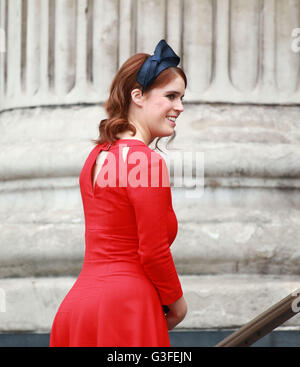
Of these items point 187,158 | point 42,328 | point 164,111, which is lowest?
point 42,328

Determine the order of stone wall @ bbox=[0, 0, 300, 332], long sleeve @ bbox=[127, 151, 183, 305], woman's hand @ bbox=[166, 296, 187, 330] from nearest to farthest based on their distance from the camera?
long sleeve @ bbox=[127, 151, 183, 305]
woman's hand @ bbox=[166, 296, 187, 330]
stone wall @ bbox=[0, 0, 300, 332]

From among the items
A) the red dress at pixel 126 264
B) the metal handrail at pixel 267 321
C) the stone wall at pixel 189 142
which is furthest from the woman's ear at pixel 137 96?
the stone wall at pixel 189 142

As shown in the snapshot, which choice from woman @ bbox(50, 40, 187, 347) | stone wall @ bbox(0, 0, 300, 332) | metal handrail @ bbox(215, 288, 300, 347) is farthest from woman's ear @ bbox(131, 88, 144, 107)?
stone wall @ bbox(0, 0, 300, 332)

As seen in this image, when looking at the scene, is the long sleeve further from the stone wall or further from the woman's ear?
the stone wall

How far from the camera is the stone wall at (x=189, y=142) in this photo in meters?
4.29

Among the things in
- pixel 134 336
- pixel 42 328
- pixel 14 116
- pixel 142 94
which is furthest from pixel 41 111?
pixel 134 336

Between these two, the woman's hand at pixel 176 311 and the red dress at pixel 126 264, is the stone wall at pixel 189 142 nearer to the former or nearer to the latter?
the woman's hand at pixel 176 311

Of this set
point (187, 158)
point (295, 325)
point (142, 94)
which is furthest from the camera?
point (187, 158)

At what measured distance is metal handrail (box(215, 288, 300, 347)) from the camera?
2482 millimetres

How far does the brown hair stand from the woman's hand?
0.59 meters

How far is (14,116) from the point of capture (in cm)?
500

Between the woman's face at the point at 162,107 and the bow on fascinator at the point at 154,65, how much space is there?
4 cm
